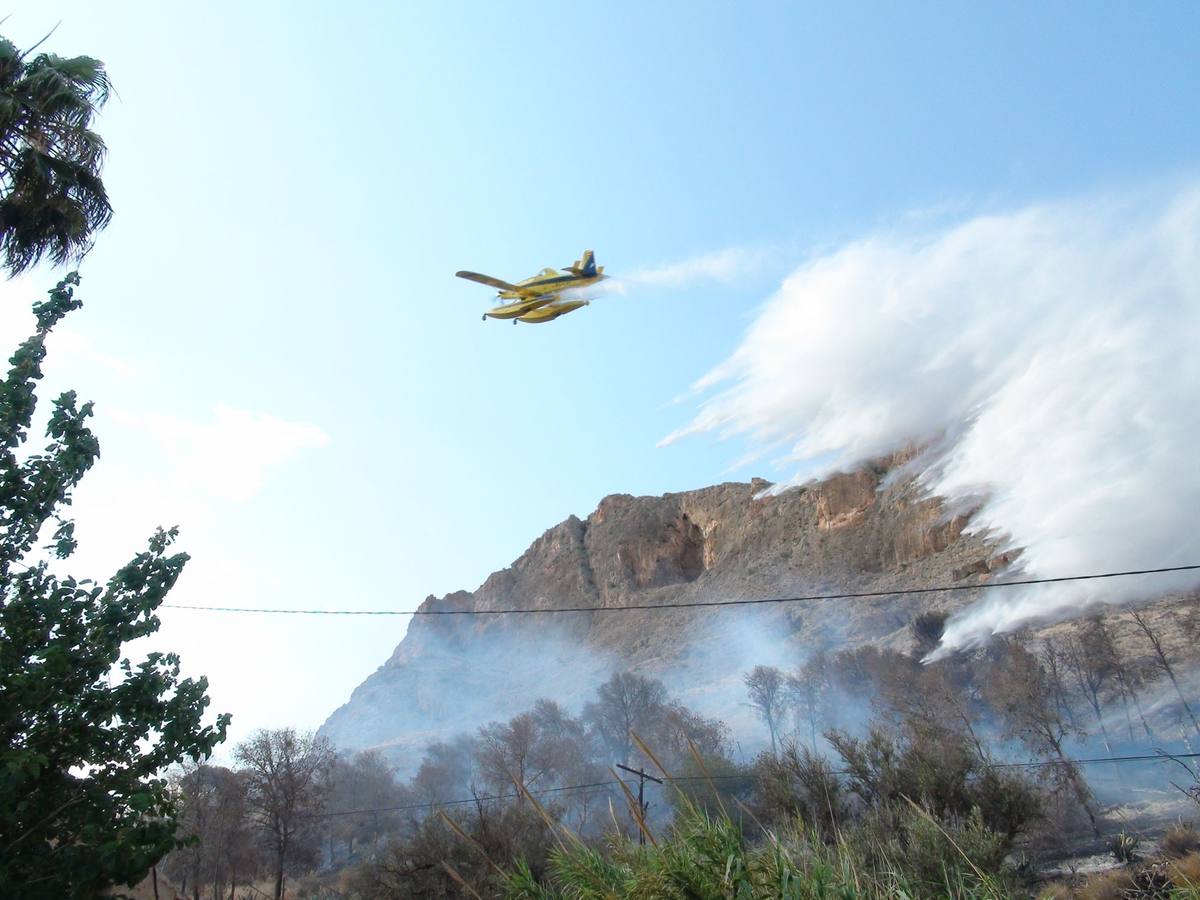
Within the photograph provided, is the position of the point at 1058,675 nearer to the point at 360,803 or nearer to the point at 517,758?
the point at 517,758

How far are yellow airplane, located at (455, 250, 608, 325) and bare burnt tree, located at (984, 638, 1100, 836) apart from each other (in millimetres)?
25498

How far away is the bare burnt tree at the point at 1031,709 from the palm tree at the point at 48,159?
1205 inches

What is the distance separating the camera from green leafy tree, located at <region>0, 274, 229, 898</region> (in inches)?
245

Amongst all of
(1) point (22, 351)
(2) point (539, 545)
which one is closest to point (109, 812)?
(1) point (22, 351)

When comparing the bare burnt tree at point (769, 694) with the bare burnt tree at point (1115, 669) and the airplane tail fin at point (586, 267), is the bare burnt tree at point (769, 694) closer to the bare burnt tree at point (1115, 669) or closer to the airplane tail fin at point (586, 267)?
the bare burnt tree at point (1115, 669)

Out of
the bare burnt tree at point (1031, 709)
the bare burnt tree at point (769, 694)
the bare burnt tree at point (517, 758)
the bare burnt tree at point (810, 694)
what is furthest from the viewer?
the bare burnt tree at point (769, 694)

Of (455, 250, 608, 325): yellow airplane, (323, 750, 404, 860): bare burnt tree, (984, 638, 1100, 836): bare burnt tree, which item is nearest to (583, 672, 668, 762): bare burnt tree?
(323, 750, 404, 860): bare burnt tree

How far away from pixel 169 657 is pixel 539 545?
136899 millimetres

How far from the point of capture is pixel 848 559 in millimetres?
89125

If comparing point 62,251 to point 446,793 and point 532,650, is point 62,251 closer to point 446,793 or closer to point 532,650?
point 446,793

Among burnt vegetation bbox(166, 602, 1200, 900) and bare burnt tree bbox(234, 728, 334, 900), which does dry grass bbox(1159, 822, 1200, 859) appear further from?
bare burnt tree bbox(234, 728, 334, 900)

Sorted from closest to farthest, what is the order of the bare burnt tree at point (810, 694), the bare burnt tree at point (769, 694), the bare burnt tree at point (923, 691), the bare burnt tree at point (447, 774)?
the bare burnt tree at point (923, 691)
the bare burnt tree at point (447, 774)
the bare burnt tree at point (810, 694)
the bare burnt tree at point (769, 694)

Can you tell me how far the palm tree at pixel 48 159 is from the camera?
8906 millimetres

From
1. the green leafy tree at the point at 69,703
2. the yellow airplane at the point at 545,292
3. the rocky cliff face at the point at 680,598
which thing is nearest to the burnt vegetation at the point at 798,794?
the green leafy tree at the point at 69,703
